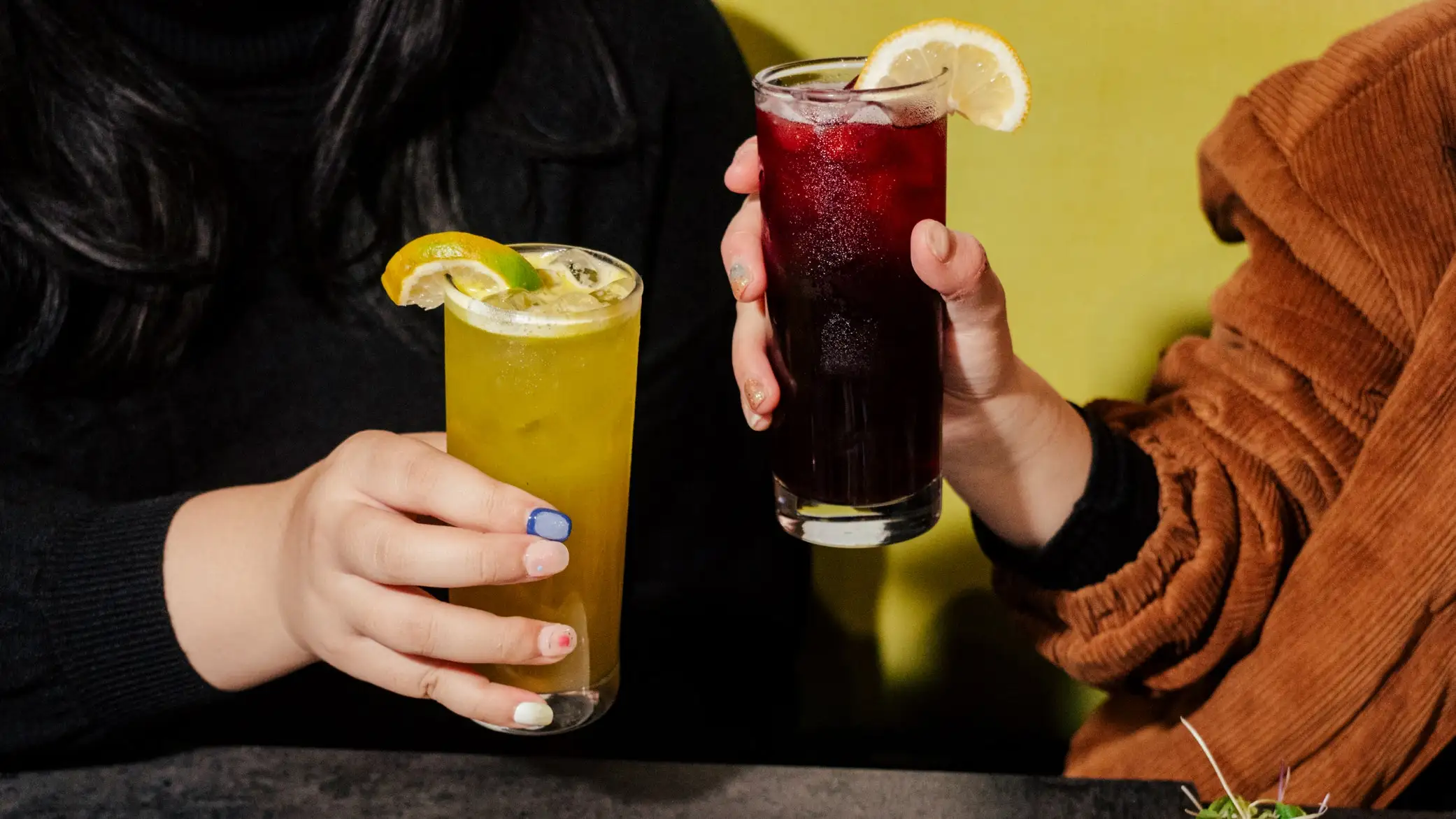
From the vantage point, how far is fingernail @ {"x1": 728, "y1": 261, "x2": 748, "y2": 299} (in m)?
1.11

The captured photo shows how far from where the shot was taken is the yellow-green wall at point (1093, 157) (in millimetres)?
1713

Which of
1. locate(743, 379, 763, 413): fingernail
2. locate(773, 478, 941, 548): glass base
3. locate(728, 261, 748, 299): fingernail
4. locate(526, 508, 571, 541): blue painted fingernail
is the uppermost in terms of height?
locate(728, 261, 748, 299): fingernail

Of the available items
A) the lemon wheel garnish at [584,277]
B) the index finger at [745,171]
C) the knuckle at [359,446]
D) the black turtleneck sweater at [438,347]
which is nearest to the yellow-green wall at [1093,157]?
the black turtleneck sweater at [438,347]

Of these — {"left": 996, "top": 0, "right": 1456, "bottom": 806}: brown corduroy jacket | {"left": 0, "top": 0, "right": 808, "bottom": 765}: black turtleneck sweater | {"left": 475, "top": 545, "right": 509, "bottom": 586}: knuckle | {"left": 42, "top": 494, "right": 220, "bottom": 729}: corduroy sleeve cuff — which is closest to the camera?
{"left": 475, "top": 545, "right": 509, "bottom": 586}: knuckle

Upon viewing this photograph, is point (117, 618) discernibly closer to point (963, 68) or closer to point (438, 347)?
point (438, 347)

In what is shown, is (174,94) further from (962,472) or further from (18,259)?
(962,472)

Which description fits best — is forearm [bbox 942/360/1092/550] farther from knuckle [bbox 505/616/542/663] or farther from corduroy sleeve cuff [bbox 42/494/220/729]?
corduroy sleeve cuff [bbox 42/494/220/729]

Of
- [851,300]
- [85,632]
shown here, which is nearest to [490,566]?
[851,300]

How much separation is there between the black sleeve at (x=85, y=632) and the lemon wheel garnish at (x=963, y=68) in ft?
2.70

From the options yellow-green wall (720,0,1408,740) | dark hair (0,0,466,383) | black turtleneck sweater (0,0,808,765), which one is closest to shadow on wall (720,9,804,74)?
yellow-green wall (720,0,1408,740)

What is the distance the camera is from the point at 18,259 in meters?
1.46

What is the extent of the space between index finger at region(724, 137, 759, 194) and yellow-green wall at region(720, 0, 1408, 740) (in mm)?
665

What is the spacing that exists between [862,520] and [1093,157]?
94 centimetres

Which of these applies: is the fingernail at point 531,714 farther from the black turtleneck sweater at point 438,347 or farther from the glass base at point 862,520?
the black turtleneck sweater at point 438,347
